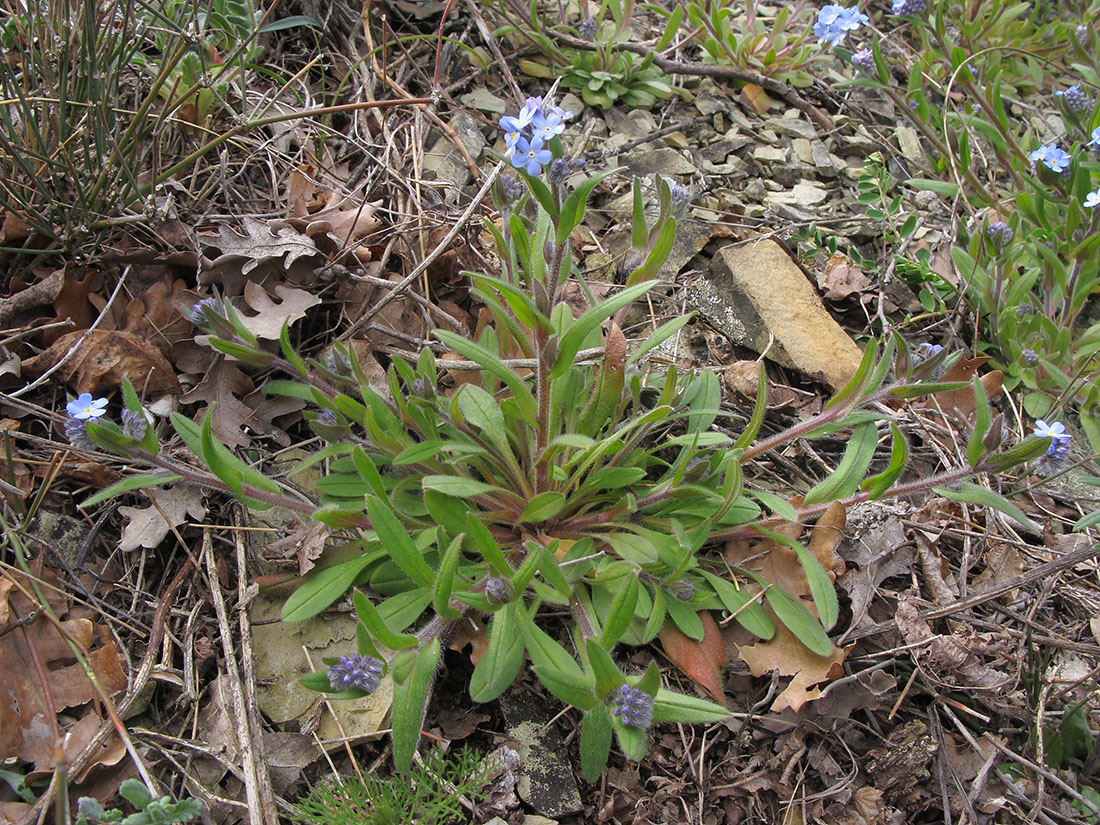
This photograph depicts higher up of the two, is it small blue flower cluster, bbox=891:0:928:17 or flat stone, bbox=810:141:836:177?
small blue flower cluster, bbox=891:0:928:17

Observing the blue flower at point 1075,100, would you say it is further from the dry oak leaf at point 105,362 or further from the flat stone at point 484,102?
the dry oak leaf at point 105,362

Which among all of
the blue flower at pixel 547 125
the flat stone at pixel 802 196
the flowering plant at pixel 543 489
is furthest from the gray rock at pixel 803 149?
the blue flower at pixel 547 125

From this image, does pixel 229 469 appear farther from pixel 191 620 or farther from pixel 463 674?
pixel 463 674

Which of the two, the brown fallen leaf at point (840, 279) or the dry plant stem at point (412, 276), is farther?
the brown fallen leaf at point (840, 279)

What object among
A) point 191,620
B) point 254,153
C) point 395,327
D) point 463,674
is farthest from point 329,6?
point 463,674

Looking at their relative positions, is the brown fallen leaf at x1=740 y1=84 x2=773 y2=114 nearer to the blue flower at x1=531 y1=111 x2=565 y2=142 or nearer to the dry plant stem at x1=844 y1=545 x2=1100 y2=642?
the blue flower at x1=531 y1=111 x2=565 y2=142

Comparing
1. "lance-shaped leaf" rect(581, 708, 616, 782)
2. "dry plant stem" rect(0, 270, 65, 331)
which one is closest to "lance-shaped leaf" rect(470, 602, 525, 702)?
"lance-shaped leaf" rect(581, 708, 616, 782)
